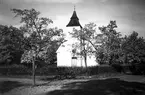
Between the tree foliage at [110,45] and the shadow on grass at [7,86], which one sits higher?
the tree foliage at [110,45]

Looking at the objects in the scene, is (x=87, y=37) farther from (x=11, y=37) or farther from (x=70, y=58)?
(x=11, y=37)

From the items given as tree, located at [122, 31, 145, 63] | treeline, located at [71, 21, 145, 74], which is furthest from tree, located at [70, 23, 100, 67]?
tree, located at [122, 31, 145, 63]

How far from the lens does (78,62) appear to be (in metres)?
37.8

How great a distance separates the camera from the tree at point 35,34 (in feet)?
48.0

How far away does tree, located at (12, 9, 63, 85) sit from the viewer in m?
14.6

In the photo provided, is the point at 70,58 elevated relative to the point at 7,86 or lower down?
elevated

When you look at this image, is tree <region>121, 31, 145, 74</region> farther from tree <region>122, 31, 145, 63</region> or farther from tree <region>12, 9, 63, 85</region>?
tree <region>12, 9, 63, 85</region>

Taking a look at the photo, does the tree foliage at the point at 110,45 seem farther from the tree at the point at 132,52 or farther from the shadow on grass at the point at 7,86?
the shadow on grass at the point at 7,86

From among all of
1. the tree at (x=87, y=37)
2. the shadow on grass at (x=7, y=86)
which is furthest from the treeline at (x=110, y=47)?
the shadow on grass at (x=7, y=86)

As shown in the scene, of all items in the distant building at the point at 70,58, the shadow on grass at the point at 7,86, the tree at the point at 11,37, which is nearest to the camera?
the tree at the point at 11,37

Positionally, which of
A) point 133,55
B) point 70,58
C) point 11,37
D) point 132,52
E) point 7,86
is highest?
point 11,37

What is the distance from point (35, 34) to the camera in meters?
14.9

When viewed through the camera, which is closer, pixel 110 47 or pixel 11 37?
pixel 11 37

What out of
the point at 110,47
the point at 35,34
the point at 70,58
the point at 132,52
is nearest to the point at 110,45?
the point at 110,47
